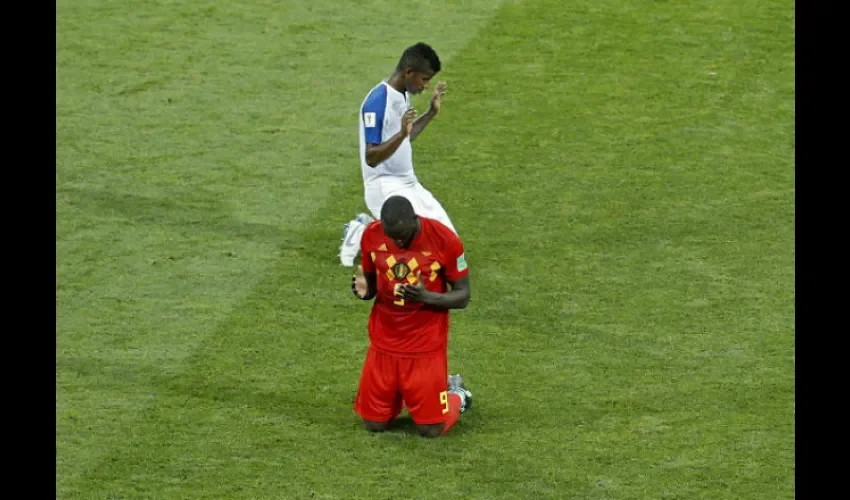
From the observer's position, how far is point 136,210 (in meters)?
13.2

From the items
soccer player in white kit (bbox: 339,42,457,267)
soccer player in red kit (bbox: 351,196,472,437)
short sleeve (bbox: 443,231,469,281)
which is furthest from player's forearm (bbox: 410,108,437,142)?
short sleeve (bbox: 443,231,469,281)

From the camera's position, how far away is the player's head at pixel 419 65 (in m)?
11.0

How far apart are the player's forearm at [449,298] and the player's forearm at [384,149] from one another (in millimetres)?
1805

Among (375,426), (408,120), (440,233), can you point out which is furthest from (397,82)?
(375,426)

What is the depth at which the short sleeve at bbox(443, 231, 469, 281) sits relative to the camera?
31.3 ft

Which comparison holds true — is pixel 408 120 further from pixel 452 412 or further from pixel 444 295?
pixel 452 412

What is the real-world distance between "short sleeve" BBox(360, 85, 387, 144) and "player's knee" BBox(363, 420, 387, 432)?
7.16 feet

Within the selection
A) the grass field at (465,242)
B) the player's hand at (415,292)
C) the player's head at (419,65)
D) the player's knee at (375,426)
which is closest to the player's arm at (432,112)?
the player's head at (419,65)

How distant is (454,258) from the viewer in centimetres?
955

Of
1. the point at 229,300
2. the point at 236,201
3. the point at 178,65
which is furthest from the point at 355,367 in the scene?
the point at 178,65

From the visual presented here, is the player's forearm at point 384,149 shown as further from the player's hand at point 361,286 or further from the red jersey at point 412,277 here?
the player's hand at point 361,286

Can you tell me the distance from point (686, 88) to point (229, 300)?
5.72m

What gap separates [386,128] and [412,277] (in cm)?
204

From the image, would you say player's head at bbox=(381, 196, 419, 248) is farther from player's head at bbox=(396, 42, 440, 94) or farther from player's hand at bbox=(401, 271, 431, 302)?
player's head at bbox=(396, 42, 440, 94)
